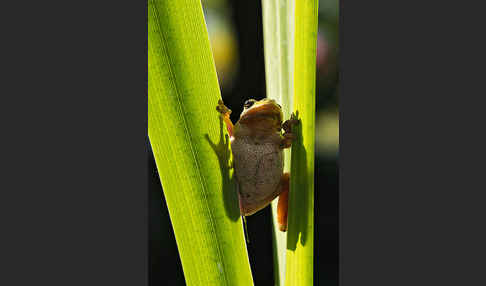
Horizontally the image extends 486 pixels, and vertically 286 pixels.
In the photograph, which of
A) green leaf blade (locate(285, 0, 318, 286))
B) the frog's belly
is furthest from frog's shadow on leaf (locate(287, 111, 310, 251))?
the frog's belly

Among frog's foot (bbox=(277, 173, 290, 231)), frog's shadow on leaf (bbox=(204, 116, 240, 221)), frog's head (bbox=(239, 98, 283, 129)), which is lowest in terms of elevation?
frog's foot (bbox=(277, 173, 290, 231))

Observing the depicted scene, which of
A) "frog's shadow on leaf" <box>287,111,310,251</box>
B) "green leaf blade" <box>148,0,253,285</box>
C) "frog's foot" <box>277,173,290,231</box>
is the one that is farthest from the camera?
"frog's foot" <box>277,173,290,231</box>

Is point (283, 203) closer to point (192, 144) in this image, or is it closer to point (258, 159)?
point (258, 159)

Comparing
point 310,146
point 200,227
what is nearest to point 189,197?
point 200,227

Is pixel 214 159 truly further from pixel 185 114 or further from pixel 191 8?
pixel 191 8

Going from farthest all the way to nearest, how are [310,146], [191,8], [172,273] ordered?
[172,273] → [310,146] → [191,8]

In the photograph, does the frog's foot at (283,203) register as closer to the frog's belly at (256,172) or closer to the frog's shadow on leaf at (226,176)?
the frog's belly at (256,172)

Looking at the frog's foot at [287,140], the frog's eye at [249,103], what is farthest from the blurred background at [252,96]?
the frog's foot at [287,140]

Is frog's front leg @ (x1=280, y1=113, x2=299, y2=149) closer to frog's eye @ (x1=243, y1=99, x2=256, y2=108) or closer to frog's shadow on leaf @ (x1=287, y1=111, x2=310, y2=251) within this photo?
frog's shadow on leaf @ (x1=287, y1=111, x2=310, y2=251)
